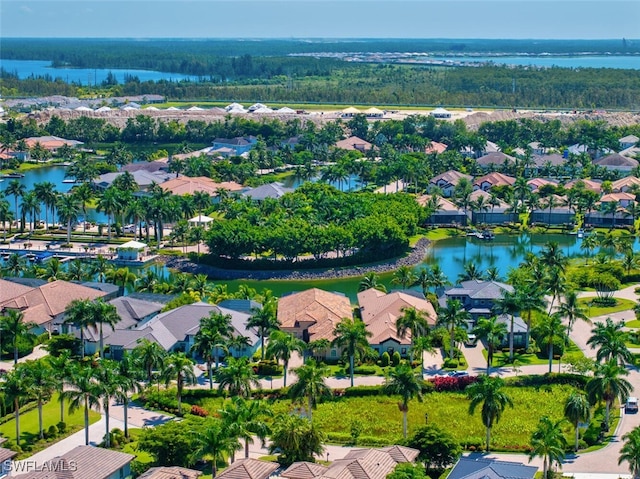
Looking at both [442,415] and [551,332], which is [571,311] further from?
[442,415]

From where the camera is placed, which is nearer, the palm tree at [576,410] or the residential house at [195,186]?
the palm tree at [576,410]

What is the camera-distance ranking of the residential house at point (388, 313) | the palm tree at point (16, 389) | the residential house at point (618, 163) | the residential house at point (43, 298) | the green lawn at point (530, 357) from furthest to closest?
the residential house at point (618, 163) → the residential house at point (43, 298) → the residential house at point (388, 313) → the green lawn at point (530, 357) → the palm tree at point (16, 389)

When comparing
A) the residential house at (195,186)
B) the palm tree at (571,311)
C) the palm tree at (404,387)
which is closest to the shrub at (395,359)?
the palm tree at (571,311)

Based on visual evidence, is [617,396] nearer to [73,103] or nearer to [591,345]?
[591,345]

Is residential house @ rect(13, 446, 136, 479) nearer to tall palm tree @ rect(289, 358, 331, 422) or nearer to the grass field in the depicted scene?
tall palm tree @ rect(289, 358, 331, 422)

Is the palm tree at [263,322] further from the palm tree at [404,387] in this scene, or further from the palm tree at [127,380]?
the palm tree at [404,387]

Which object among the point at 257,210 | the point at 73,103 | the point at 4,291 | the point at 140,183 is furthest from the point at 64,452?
the point at 73,103
